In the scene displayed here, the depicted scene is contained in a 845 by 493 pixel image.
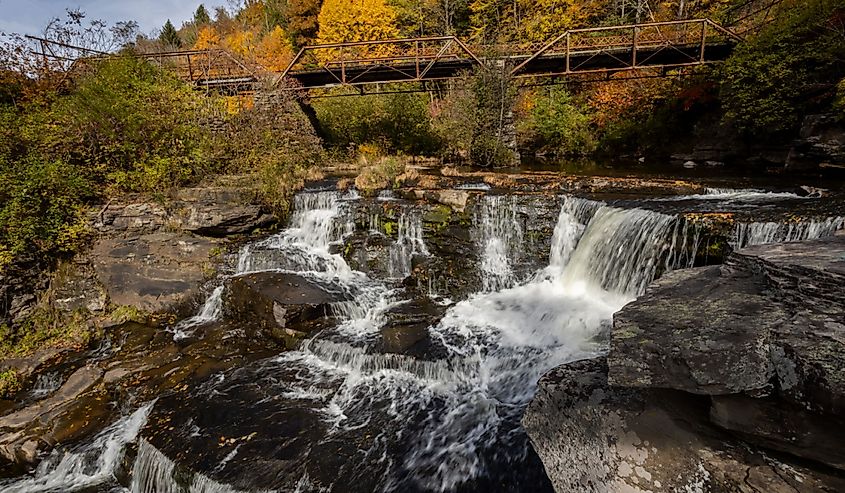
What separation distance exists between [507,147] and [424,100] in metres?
6.00

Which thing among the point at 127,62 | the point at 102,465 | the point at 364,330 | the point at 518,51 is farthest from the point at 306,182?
the point at 518,51

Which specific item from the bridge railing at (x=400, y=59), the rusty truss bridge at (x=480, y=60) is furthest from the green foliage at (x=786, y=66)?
the bridge railing at (x=400, y=59)

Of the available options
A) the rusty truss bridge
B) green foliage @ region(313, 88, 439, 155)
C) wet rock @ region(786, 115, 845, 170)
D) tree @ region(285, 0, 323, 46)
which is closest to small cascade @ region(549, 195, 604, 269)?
wet rock @ region(786, 115, 845, 170)

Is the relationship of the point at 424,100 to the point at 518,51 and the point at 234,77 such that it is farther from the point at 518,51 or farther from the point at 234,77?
the point at 234,77

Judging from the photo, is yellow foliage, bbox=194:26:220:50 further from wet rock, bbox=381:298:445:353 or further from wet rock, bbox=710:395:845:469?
wet rock, bbox=710:395:845:469

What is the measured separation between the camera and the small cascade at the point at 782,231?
5.81 m

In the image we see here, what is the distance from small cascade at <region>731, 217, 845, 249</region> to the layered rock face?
324 centimetres

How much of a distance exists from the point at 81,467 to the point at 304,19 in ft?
119

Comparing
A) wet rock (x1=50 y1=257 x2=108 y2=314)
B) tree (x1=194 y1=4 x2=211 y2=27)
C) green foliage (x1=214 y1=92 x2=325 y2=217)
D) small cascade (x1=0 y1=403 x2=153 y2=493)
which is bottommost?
small cascade (x1=0 y1=403 x2=153 y2=493)

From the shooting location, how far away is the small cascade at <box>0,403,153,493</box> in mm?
4812

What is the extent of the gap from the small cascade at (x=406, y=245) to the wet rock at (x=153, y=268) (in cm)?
388

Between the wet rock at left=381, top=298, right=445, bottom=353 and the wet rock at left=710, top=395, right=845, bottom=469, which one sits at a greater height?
the wet rock at left=710, top=395, right=845, bottom=469

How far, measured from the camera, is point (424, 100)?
19.6 metres

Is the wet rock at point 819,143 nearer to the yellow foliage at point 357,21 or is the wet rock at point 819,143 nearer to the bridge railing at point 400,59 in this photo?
the bridge railing at point 400,59
